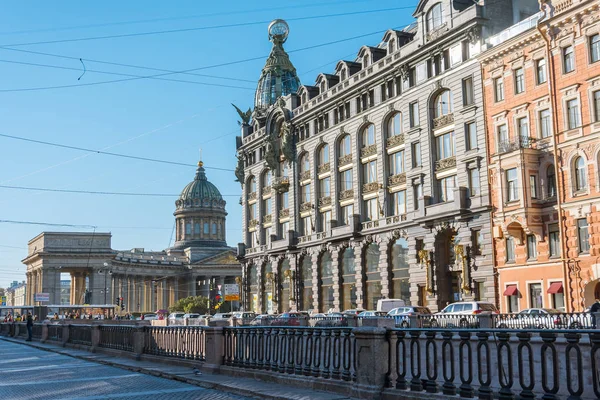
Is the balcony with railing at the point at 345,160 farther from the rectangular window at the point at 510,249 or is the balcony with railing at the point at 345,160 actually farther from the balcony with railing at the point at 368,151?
the rectangular window at the point at 510,249

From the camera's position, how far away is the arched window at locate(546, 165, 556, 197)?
142 feet

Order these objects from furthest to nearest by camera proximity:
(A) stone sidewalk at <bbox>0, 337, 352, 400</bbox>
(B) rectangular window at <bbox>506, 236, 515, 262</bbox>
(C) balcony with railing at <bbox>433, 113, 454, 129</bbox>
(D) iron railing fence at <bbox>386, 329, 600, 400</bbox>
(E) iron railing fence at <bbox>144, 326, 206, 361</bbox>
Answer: (C) balcony with railing at <bbox>433, 113, 454, 129</bbox> → (B) rectangular window at <bbox>506, 236, 515, 262</bbox> → (E) iron railing fence at <bbox>144, 326, 206, 361</bbox> → (A) stone sidewalk at <bbox>0, 337, 352, 400</bbox> → (D) iron railing fence at <bbox>386, 329, 600, 400</bbox>

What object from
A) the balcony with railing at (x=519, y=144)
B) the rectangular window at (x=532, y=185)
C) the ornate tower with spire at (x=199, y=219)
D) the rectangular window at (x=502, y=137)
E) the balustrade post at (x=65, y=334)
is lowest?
the balustrade post at (x=65, y=334)

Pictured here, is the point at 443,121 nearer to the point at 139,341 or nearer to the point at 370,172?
the point at 370,172

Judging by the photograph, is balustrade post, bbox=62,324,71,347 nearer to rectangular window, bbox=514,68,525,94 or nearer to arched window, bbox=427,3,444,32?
rectangular window, bbox=514,68,525,94

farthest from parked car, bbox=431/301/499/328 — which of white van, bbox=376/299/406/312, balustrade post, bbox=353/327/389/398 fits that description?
balustrade post, bbox=353/327/389/398

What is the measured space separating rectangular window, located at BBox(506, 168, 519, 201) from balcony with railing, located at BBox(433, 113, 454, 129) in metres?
8.24

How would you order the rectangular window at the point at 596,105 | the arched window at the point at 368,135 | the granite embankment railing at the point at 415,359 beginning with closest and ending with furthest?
the granite embankment railing at the point at 415,359
the rectangular window at the point at 596,105
the arched window at the point at 368,135

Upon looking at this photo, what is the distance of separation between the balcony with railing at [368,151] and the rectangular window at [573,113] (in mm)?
21022

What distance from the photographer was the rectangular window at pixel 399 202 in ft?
190

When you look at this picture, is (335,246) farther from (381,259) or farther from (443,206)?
(443,206)

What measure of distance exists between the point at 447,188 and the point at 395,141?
7603mm

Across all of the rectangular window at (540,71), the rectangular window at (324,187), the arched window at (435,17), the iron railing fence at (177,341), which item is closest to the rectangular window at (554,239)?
the rectangular window at (540,71)

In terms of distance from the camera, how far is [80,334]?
36.1m
